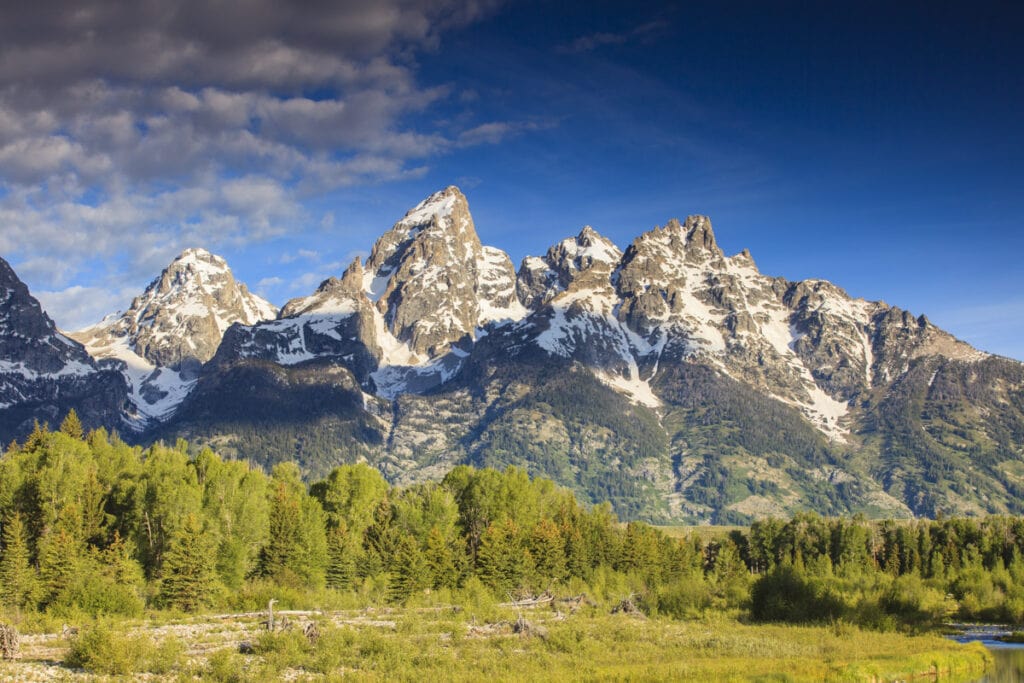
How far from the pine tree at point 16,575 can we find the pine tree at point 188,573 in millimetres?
12435

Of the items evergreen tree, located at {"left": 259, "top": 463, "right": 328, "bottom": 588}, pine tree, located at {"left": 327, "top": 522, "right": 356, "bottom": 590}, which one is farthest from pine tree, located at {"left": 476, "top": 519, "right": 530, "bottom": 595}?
evergreen tree, located at {"left": 259, "top": 463, "right": 328, "bottom": 588}

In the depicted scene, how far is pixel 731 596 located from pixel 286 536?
2453 inches

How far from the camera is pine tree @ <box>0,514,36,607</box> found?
84.6 m

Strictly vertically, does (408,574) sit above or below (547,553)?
below

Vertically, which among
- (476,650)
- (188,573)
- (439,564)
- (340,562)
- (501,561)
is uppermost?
(188,573)

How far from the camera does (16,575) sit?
8556cm

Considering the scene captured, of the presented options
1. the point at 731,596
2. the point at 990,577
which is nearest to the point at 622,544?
the point at 731,596

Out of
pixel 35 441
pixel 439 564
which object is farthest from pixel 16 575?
pixel 439 564

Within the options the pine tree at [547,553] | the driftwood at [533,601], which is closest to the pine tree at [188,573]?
the driftwood at [533,601]

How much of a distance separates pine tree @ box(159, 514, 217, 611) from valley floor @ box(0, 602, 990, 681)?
26.5 ft

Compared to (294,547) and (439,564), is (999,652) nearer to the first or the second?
(439,564)

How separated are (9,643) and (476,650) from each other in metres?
34.6

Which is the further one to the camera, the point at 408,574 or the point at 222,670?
the point at 408,574

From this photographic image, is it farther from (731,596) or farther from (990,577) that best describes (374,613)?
(990,577)
